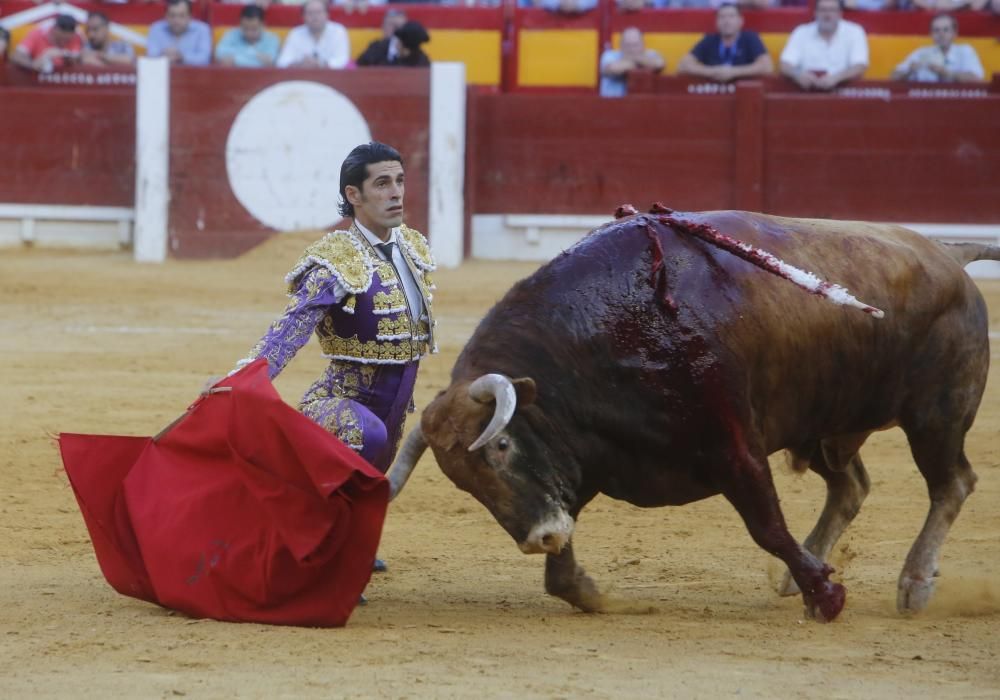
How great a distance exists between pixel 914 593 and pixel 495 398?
1.24 m

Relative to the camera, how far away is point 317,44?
10.9m

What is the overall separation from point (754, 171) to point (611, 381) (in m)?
7.29

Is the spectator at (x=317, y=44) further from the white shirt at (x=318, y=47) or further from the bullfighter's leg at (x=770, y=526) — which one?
the bullfighter's leg at (x=770, y=526)

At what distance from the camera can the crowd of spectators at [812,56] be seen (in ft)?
34.1

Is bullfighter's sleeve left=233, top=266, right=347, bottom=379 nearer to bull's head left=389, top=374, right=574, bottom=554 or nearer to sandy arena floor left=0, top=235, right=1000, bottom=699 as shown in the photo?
bull's head left=389, top=374, right=574, bottom=554

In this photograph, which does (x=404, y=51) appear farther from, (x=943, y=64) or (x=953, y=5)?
(x=953, y=5)

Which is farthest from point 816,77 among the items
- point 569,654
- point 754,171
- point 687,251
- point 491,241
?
point 569,654

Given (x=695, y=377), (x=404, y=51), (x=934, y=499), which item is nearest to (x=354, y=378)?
(x=695, y=377)

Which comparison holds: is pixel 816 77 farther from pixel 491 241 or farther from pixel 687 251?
pixel 687 251

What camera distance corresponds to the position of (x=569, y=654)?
3.34 m

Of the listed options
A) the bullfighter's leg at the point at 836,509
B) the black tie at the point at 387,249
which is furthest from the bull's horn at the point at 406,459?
the bullfighter's leg at the point at 836,509

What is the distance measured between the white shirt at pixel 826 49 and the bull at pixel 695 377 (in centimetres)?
668

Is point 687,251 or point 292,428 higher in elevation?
point 687,251

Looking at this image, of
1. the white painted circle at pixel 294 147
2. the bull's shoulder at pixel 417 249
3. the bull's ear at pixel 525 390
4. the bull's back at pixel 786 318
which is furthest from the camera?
the white painted circle at pixel 294 147
